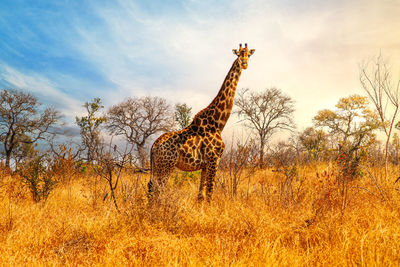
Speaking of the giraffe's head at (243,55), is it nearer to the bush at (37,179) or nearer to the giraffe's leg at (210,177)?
the giraffe's leg at (210,177)

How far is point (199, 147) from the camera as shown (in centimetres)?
544

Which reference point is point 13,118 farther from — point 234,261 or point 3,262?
point 234,261

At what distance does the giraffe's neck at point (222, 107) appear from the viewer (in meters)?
5.73

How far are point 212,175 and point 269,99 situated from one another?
85.6ft

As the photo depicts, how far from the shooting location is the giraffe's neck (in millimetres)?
5730

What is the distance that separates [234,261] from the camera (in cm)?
296

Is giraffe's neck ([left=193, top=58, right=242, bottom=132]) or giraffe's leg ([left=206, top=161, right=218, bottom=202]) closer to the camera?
giraffe's leg ([left=206, top=161, right=218, bottom=202])

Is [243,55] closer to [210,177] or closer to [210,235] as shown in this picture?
[210,177]

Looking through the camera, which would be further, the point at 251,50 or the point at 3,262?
the point at 251,50

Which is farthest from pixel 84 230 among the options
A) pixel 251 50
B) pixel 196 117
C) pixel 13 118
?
pixel 13 118

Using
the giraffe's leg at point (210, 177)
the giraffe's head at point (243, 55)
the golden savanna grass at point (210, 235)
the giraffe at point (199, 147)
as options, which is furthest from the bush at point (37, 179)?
the giraffe's head at point (243, 55)

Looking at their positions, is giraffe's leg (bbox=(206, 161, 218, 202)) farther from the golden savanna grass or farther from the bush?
the bush

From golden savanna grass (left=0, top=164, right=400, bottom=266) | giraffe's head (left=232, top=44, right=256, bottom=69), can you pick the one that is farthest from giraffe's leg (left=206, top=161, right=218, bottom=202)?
giraffe's head (left=232, top=44, right=256, bottom=69)

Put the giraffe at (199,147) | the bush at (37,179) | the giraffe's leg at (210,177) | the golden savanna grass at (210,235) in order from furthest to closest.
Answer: the bush at (37,179) → the giraffe's leg at (210,177) → the giraffe at (199,147) → the golden savanna grass at (210,235)
